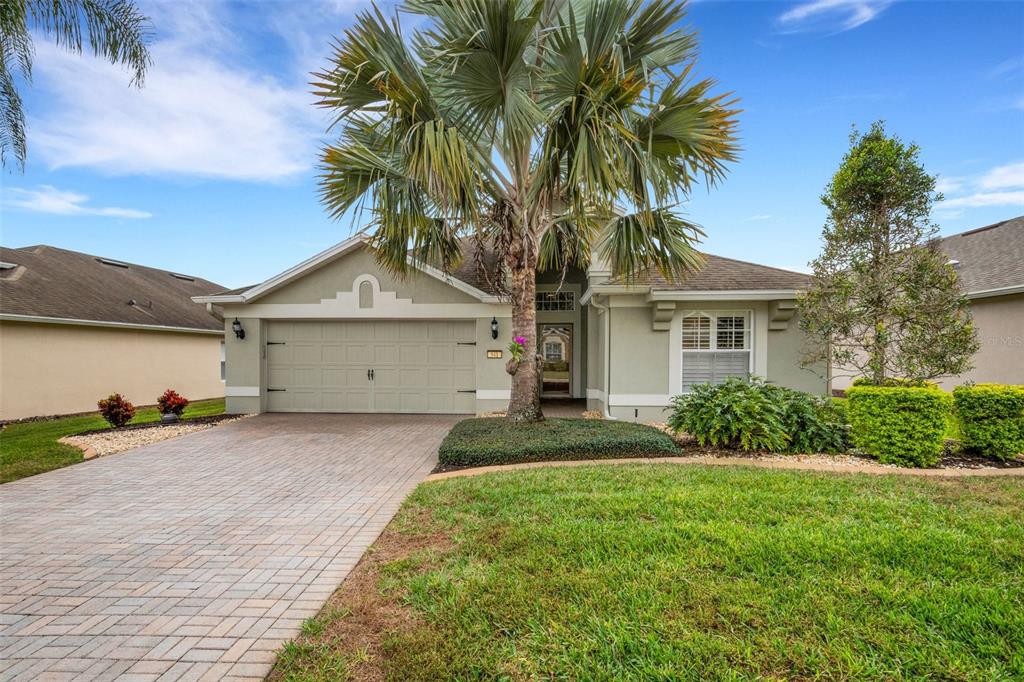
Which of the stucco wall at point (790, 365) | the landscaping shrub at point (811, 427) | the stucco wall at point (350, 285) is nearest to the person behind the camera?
the landscaping shrub at point (811, 427)

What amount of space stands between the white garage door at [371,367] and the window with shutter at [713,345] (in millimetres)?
5207

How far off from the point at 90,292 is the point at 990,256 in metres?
27.7

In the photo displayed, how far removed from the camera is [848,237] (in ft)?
22.8

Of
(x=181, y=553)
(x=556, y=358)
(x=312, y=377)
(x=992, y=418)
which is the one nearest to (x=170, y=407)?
(x=312, y=377)

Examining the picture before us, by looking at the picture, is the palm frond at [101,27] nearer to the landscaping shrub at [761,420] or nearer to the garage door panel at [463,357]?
the garage door panel at [463,357]

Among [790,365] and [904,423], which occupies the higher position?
[790,365]

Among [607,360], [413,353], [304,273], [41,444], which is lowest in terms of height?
[41,444]

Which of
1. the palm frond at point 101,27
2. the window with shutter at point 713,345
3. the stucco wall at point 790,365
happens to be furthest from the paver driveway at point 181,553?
the stucco wall at point 790,365

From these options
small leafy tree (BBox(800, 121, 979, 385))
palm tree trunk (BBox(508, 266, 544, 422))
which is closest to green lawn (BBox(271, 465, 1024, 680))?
small leafy tree (BBox(800, 121, 979, 385))

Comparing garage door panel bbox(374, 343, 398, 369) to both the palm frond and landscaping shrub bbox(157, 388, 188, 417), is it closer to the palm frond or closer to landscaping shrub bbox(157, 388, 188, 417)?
landscaping shrub bbox(157, 388, 188, 417)

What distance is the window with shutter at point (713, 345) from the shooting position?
32.2 ft

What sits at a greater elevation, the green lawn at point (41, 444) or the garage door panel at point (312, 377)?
the garage door panel at point (312, 377)

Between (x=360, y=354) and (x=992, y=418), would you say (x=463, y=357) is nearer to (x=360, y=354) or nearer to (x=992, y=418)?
(x=360, y=354)

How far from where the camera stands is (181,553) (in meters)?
3.90
